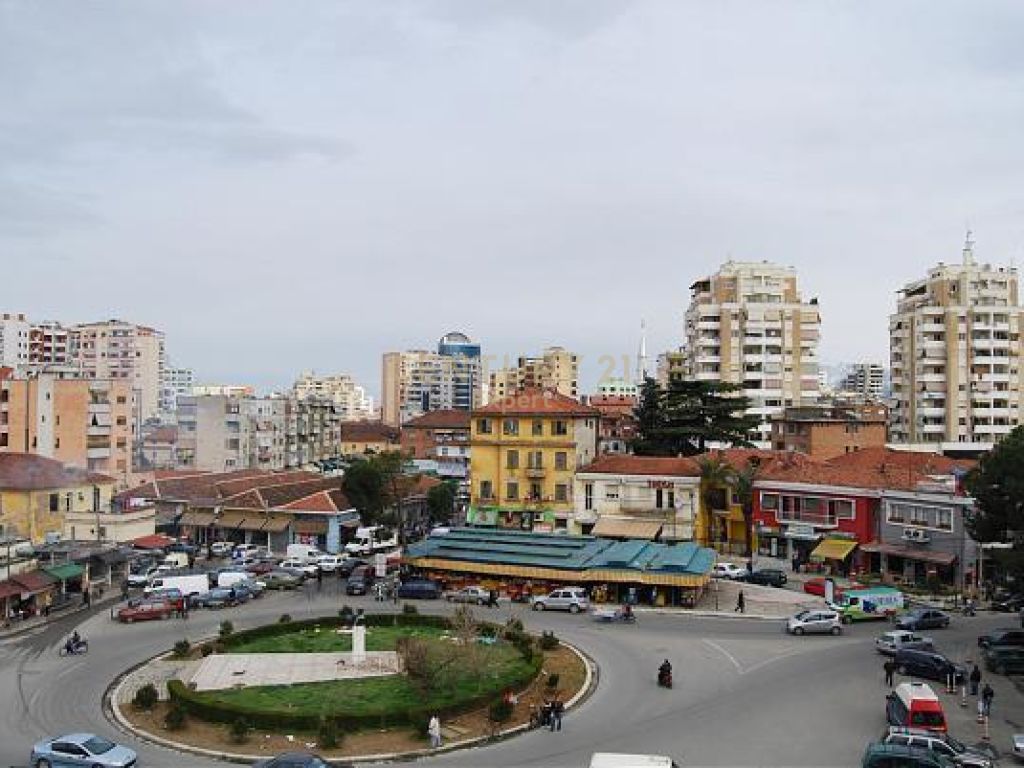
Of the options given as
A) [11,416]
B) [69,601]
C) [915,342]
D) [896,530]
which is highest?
[915,342]

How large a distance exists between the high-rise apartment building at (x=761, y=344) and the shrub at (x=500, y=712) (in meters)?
69.1

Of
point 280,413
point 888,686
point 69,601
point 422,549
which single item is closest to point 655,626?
point 888,686

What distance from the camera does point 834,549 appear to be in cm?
5431

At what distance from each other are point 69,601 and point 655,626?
1182 inches

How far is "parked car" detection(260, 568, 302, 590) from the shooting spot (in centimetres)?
5341

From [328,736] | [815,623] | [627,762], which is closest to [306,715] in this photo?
[328,736]

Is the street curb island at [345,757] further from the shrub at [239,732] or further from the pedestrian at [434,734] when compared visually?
the shrub at [239,732]

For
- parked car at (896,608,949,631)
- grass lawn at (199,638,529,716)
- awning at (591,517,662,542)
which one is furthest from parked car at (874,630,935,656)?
awning at (591,517,662,542)

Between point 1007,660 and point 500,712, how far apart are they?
18648mm

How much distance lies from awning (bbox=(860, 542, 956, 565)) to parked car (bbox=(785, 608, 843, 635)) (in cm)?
1217

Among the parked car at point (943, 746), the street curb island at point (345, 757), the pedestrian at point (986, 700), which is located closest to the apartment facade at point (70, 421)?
the street curb island at point (345, 757)

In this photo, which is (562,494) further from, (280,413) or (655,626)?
(280,413)

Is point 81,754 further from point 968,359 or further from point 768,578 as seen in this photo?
point 968,359

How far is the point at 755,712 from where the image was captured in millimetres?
29234
